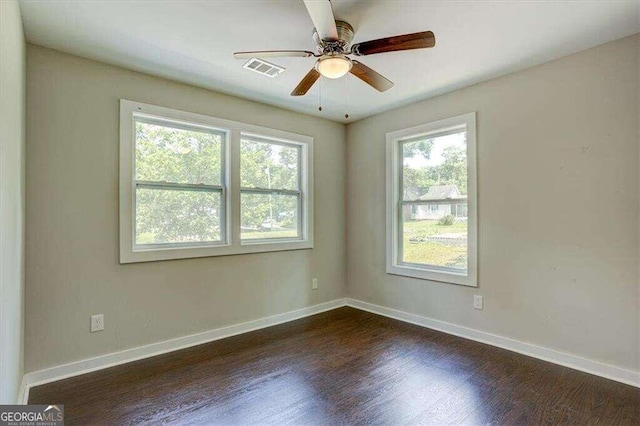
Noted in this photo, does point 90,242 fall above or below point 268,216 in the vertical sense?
below

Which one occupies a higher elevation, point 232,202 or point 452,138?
point 452,138

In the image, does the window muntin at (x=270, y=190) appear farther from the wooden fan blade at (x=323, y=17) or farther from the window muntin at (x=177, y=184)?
the wooden fan blade at (x=323, y=17)

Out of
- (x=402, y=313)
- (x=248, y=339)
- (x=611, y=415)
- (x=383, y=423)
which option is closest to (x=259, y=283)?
(x=248, y=339)

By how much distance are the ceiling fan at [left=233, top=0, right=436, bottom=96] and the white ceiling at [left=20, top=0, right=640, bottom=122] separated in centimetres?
22

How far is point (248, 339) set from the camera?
3268 millimetres

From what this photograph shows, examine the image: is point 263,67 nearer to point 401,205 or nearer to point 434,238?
point 401,205

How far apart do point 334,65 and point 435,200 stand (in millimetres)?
2109

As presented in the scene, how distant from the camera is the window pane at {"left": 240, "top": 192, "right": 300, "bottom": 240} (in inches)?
143

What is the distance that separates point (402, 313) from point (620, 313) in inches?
76.9

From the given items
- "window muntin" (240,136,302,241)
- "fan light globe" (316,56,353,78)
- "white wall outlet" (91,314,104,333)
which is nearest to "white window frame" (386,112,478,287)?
Result: "window muntin" (240,136,302,241)

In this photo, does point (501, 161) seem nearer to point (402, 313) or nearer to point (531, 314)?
point (531, 314)

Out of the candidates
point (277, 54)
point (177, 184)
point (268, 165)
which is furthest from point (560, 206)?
point (177, 184)

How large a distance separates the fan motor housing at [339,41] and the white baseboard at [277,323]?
2.75 meters

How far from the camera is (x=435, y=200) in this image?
361cm
